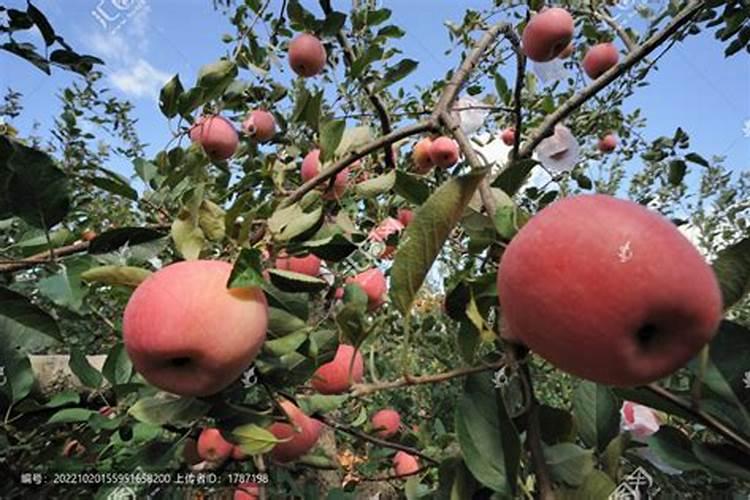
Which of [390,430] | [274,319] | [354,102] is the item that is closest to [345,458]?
[390,430]

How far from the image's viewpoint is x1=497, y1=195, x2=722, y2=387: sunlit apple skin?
44 centimetres

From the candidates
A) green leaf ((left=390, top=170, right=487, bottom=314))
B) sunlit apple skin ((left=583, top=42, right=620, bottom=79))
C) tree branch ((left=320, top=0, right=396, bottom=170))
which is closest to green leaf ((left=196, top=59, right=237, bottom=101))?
tree branch ((left=320, top=0, right=396, bottom=170))

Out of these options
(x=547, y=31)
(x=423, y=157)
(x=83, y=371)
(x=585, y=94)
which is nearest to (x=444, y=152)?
(x=423, y=157)

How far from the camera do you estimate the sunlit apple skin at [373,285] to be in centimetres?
142

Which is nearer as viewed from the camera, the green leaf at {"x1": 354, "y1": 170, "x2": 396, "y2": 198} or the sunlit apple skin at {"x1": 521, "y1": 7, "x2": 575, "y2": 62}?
the green leaf at {"x1": 354, "y1": 170, "x2": 396, "y2": 198}

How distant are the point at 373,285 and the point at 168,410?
797mm

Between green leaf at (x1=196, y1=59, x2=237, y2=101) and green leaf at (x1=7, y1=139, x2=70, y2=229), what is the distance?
0.31 m

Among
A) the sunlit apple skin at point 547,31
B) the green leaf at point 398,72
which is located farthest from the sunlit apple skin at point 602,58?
the green leaf at point 398,72

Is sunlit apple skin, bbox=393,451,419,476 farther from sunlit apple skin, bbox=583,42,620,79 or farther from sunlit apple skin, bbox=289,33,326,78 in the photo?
sunlit apple skin, bbox=583,42,620,79

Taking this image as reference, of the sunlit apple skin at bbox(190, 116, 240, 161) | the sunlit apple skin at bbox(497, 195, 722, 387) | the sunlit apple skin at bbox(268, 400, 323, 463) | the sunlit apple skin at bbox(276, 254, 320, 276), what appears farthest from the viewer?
the sunlit apple skin at bbox(190, 116, 240, 161)

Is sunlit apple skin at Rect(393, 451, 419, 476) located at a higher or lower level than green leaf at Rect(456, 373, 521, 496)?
lower

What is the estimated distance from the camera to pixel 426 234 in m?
0.51

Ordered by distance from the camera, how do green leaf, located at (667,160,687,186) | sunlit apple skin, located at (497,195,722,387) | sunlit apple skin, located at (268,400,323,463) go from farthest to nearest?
green leaf, located at (667,160,687,186)
sunlit apple skin, located at (268,400,323,463)
sunlit apple skin, located at (497,195,722,387)

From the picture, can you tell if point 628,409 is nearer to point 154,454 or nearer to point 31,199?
point 154,454
